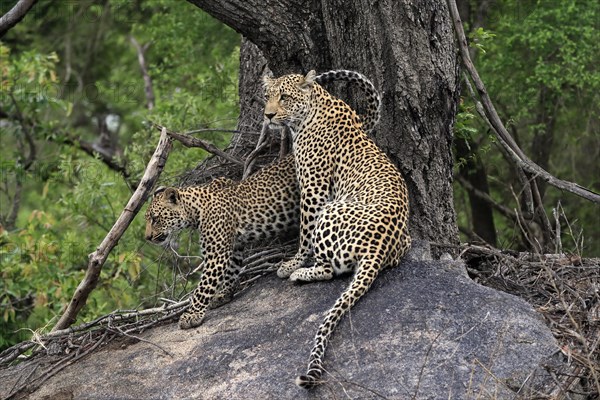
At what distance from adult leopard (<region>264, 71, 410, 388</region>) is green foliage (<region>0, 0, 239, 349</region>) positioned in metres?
2.43

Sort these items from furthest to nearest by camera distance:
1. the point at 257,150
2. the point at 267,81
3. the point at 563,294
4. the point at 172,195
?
the point at 257,150 < the point at 267,81 < the point at 172,195 < the point at 563,294

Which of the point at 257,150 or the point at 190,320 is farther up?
the point at 257,150

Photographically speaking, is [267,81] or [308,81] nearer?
[308,81]

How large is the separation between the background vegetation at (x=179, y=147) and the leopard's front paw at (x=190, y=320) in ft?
13.2

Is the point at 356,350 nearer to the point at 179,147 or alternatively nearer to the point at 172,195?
the point at 172,195

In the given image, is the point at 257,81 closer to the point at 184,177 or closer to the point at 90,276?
the point at 184,177

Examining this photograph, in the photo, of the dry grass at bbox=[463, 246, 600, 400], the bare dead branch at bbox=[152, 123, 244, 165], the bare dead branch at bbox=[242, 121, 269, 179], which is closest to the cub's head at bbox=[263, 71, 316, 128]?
the bare dead branch at bbox=[152, 123, 244, 165]

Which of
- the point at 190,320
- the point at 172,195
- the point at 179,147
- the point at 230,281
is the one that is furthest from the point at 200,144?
the point at 179,147

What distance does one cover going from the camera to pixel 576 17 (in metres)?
18.2

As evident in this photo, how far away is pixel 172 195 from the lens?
10781mm

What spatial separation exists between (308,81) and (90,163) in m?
7.40

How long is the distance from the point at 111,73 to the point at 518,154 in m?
16.9


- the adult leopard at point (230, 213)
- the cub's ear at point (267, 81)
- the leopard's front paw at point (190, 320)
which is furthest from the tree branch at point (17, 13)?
the leopard's front paw at point (190, 320)

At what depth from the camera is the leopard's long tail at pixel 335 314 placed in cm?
901
